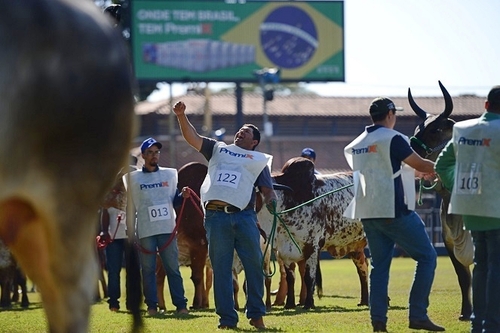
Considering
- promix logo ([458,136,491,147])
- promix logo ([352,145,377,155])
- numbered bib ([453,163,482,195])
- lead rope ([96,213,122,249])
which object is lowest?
lead rope ([96,213,122,249])

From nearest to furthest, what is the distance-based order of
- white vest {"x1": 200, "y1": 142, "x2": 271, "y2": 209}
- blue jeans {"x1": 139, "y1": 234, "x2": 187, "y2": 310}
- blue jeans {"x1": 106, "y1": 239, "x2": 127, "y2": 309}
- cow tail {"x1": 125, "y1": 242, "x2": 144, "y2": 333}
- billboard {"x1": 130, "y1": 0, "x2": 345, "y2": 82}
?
cow tail {"x1": 125, "y1": 242, "x2": 144, "y2": 333} → white vest {"x1": 200, "y1": 142, "x2": 271, "y2": 209} → blue jeans {"x1": 139, "y1": 234, "x2": 187, "y2": 310} → blue jeans {"x1": 106, "y1": 239, "x2": 127, "y2": 309} → billboard {"x1": 130, "y1": 0, "x2": 345, "y2": 82}

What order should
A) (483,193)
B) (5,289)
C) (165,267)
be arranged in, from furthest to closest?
→ (5,289) < (165,267) < (483,193)

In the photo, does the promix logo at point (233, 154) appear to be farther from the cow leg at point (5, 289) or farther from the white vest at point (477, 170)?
the cow leg at point (5, 289)

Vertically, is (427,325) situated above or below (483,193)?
below

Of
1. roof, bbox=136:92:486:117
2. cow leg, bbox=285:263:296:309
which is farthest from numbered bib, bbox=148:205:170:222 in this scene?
roof, bbox=136:92:486:117

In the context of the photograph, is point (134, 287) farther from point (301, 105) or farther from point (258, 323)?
point (301, 105)

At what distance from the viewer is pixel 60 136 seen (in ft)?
19.7

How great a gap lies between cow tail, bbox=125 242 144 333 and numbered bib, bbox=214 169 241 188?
15.7 feet

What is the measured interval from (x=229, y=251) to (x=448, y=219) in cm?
308

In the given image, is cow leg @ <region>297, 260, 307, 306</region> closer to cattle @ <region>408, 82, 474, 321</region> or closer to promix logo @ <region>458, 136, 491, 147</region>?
cattle @ <region>408, 82, 474, 321</region>

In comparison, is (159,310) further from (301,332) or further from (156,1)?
(156,1)

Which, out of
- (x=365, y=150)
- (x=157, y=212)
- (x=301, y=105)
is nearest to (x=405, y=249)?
(x=365, y=150)

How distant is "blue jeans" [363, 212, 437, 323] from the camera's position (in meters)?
11.0

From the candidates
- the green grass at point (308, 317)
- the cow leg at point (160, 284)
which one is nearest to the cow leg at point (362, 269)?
the green grass at point (308, 317)
